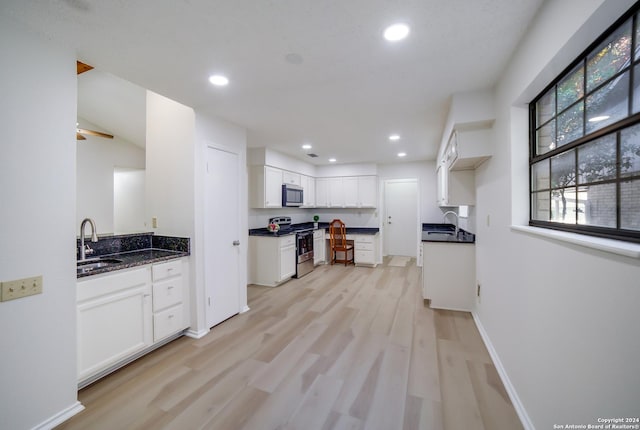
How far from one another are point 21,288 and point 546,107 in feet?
11.1

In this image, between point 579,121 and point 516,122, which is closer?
point 579,121

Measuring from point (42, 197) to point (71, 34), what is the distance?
1040 millimetres

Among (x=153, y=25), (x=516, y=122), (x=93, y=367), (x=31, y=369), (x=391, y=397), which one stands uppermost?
(x=153, y=25)

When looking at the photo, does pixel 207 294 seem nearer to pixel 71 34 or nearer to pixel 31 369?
pixel 31 369

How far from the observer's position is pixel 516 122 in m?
1.85

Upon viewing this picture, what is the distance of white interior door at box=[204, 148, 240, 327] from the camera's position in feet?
9.34

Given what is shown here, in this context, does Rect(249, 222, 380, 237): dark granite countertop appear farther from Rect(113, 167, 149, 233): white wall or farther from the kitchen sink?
Rect(113, 167, 149, 233): white wall

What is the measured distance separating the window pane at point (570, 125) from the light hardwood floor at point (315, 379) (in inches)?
66.5

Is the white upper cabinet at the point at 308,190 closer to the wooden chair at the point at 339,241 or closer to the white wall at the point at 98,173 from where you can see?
the wooden chair at the point at 339,241

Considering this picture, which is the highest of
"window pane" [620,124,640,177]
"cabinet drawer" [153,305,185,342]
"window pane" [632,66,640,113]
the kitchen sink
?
"window pane" [632,66,640,113]

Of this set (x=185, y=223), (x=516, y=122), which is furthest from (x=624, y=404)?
(x=185, y=223)

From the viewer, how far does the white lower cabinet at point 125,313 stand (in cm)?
187

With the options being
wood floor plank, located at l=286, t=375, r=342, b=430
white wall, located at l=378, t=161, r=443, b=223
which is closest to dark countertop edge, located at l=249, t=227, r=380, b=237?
white wall, located at l=378, t=161, r=443, b=223

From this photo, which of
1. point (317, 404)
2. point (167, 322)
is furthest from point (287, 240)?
point (317, 404)
